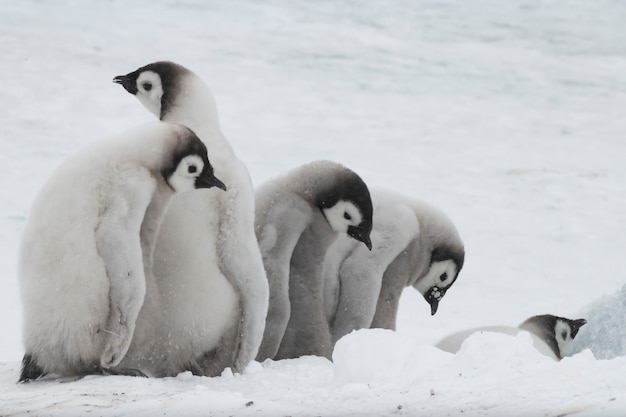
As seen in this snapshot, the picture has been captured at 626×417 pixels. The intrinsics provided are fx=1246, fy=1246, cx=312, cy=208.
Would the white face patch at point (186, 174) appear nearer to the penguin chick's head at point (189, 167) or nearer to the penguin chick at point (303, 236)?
the penguin chick's head at point (189, 167)

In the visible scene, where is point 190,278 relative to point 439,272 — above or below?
above

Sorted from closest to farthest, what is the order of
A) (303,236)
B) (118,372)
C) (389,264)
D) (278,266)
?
1. (118,372)
2. (278,266)
3. (303,236)
4. (389,264)

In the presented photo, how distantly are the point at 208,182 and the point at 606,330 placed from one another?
1.47m

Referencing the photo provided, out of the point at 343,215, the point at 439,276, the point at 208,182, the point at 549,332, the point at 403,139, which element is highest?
the point at 208,182

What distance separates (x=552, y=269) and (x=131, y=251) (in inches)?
128

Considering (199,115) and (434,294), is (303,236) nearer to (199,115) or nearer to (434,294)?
(199,115)

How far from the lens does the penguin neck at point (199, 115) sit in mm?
3191

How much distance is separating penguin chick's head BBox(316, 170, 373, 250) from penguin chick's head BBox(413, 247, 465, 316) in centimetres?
49

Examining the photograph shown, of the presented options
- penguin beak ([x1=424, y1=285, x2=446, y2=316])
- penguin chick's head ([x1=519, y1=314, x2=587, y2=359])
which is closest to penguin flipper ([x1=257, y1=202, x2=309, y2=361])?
penguin beak ([x1=424, y1=285, x2=446, y2=316])

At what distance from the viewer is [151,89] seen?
10.9 ft

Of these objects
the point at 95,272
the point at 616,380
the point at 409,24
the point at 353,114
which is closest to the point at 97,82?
the point at 353,114

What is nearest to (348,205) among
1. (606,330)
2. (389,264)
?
(389,264)

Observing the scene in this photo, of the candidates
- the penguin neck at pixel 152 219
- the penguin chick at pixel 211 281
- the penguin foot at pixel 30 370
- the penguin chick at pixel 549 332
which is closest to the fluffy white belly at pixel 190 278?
the penguin chick at pixel 211 281

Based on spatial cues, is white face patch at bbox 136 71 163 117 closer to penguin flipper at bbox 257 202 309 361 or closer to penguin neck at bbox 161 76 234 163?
penguin neck at bbox 161 76 234 163
